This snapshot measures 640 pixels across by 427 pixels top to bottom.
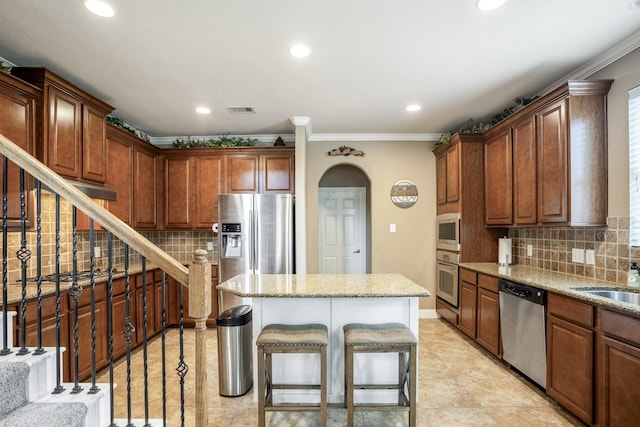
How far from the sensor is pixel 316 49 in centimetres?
244

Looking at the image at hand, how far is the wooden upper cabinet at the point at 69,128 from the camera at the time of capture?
8.33 ft

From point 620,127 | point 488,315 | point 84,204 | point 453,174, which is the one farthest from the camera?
point 453,174

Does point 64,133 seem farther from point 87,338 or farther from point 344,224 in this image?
point 344,224

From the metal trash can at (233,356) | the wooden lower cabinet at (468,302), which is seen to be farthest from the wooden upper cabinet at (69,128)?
the wooden lower cabinet at (468,302)

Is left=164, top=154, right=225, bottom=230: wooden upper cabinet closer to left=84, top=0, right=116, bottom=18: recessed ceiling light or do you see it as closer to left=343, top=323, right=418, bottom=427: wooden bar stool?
left=84, top=0, right=116, bottom=18: recessed ceiling light

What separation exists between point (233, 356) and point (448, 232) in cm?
304

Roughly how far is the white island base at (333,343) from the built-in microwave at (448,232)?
1933 mm

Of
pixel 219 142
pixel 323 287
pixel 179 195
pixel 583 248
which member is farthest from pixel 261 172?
pixel 583 248

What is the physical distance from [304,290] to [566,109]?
2.51 metres

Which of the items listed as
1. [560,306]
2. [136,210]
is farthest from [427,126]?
[136,210]

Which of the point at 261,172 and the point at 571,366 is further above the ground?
the point at 261,172

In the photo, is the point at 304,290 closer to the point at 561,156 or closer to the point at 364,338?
the point at 364,338

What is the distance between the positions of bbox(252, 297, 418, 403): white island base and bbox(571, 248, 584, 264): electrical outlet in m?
1.63

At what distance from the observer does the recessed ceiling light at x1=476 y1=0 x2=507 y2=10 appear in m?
1.92
